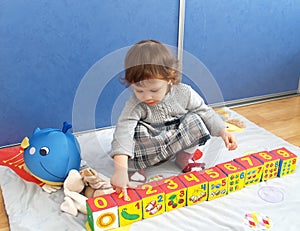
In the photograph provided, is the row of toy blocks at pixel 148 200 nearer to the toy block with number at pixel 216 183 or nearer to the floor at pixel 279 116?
the toy block with number at pixel 216 183

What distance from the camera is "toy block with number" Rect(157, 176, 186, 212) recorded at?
0.95 meters

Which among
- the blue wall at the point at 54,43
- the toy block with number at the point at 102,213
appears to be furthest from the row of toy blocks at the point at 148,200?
the blue wall at the point at 54,43

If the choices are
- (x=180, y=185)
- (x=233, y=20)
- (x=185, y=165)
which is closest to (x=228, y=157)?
(x=185, y=165)

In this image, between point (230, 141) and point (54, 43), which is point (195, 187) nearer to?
point (230, 141)

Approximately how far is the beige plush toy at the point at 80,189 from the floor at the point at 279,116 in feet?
2.47

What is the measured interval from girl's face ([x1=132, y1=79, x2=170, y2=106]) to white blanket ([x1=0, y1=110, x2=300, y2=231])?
0.96 ft

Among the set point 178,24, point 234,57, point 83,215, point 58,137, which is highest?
point 178,24

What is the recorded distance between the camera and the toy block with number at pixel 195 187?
965 mm

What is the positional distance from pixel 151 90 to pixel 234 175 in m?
0.35

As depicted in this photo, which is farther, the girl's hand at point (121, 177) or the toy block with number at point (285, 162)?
the toy block with number at point (285, 162)

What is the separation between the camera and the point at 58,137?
3.39 ft

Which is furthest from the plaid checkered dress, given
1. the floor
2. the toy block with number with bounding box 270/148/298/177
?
the floor

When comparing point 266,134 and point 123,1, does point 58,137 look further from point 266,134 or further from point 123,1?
point 266,134

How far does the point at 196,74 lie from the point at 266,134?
0.53m
